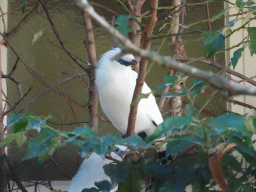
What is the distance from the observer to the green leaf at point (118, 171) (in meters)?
0.56

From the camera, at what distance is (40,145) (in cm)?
51

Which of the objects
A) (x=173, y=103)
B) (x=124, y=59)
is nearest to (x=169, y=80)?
(x=124, y=59)

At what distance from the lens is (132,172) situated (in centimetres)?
58

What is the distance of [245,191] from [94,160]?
598 mm

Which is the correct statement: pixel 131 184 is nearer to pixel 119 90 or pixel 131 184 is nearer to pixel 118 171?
pixel 118 171

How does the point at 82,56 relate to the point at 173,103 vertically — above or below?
above

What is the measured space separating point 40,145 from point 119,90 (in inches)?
32.7

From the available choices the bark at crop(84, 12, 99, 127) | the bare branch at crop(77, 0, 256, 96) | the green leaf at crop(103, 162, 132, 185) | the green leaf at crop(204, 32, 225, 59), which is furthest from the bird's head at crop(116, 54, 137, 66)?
the bare branch at crop(77, 0, 256, 96)

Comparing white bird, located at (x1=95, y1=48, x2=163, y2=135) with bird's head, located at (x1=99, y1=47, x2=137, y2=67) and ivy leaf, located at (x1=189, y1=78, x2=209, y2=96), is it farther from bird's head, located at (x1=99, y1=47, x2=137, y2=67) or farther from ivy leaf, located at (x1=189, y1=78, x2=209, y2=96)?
ivy leaf, located at (x1=189, y1=78, x2=209, y2=96)

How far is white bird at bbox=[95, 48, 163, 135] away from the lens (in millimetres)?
1335

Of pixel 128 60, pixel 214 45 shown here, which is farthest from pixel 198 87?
pixel 128 60

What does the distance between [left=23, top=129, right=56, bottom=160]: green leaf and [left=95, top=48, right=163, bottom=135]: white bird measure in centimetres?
79

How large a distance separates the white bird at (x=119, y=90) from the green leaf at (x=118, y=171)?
0.76m

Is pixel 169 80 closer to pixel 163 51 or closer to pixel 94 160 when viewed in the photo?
pixel 94 160
